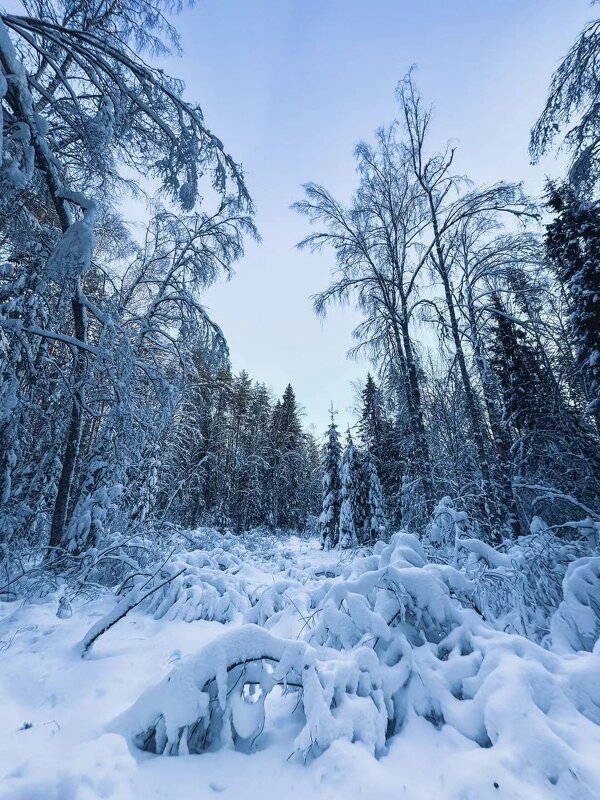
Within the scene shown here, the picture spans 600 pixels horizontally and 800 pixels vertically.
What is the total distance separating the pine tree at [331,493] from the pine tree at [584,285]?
10351 mm

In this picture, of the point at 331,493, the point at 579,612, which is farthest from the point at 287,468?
the point at 579,612

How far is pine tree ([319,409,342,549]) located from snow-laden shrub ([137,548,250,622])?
1119 cm

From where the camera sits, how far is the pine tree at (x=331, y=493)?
15.9 meters

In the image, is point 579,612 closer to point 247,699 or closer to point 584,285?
point 247,699

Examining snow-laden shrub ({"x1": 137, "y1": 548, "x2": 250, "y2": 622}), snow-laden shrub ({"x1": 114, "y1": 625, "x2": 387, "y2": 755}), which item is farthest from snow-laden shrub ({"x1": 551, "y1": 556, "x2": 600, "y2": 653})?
snow-laden shrub ({"x1": 137, "y1": 548, "x2": 250, "y2": 622})

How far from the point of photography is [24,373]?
4328 mm

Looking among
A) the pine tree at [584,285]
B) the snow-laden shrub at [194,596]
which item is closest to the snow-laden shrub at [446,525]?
the snow-laden shrub at [194,596]

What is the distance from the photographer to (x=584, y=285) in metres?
9.88

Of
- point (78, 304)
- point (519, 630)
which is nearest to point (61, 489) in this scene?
point (78, 304)

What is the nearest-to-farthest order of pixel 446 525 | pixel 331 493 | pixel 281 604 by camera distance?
pixel 281 604
pixel 446 525
pixel 331 493

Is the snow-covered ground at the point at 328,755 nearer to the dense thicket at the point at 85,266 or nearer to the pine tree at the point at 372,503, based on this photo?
the dense thicket at the point at 85,266

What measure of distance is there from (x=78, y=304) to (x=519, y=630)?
7494 millimetres

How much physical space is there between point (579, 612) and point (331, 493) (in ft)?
46.6

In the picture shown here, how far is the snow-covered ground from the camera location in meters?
1.47
